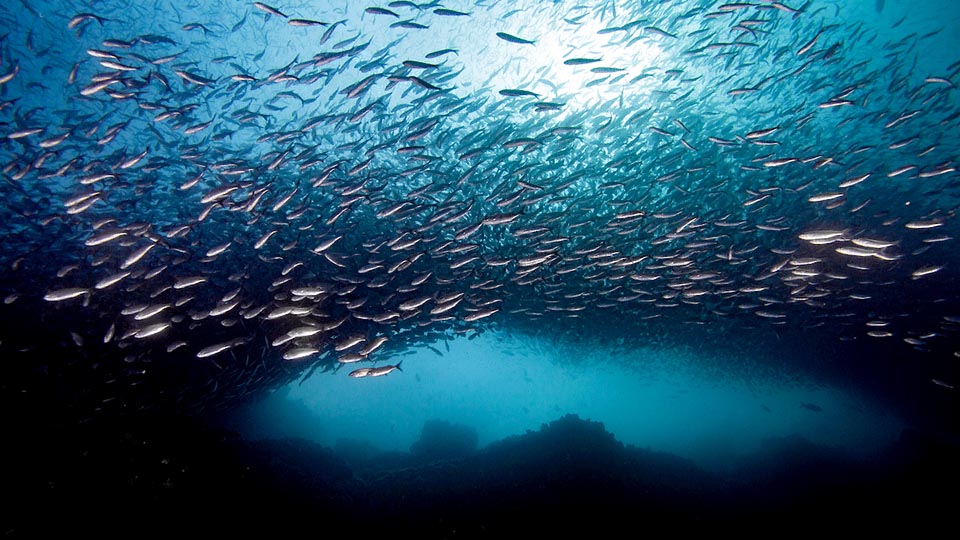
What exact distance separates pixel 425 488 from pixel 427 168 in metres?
11.3

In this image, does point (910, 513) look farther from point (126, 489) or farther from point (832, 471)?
point (126, 489)

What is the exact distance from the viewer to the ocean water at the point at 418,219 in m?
7.21

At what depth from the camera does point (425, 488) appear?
13328 mm

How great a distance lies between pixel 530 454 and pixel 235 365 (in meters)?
12.8

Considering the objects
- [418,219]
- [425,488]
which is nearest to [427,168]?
[418,219]

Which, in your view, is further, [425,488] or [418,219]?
[425,488]

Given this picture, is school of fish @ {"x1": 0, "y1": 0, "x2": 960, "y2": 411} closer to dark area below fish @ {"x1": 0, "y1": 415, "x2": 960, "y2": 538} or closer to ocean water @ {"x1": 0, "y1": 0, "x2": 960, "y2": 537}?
ocean water @ {"x1": 0, "y1": 0, "x2": 960, "y2": 537}

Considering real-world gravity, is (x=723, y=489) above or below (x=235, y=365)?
below

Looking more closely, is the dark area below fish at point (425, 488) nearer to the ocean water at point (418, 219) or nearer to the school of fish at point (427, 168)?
the ocean water at point (418, 219)

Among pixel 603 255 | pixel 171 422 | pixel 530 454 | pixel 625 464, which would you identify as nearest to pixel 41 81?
pixel 171 422

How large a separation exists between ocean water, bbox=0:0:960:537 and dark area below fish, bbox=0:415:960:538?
0.25 feet

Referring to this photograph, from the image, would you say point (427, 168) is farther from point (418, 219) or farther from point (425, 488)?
point (425, 488)

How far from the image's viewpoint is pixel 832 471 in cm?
1762

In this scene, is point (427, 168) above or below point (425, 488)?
above
